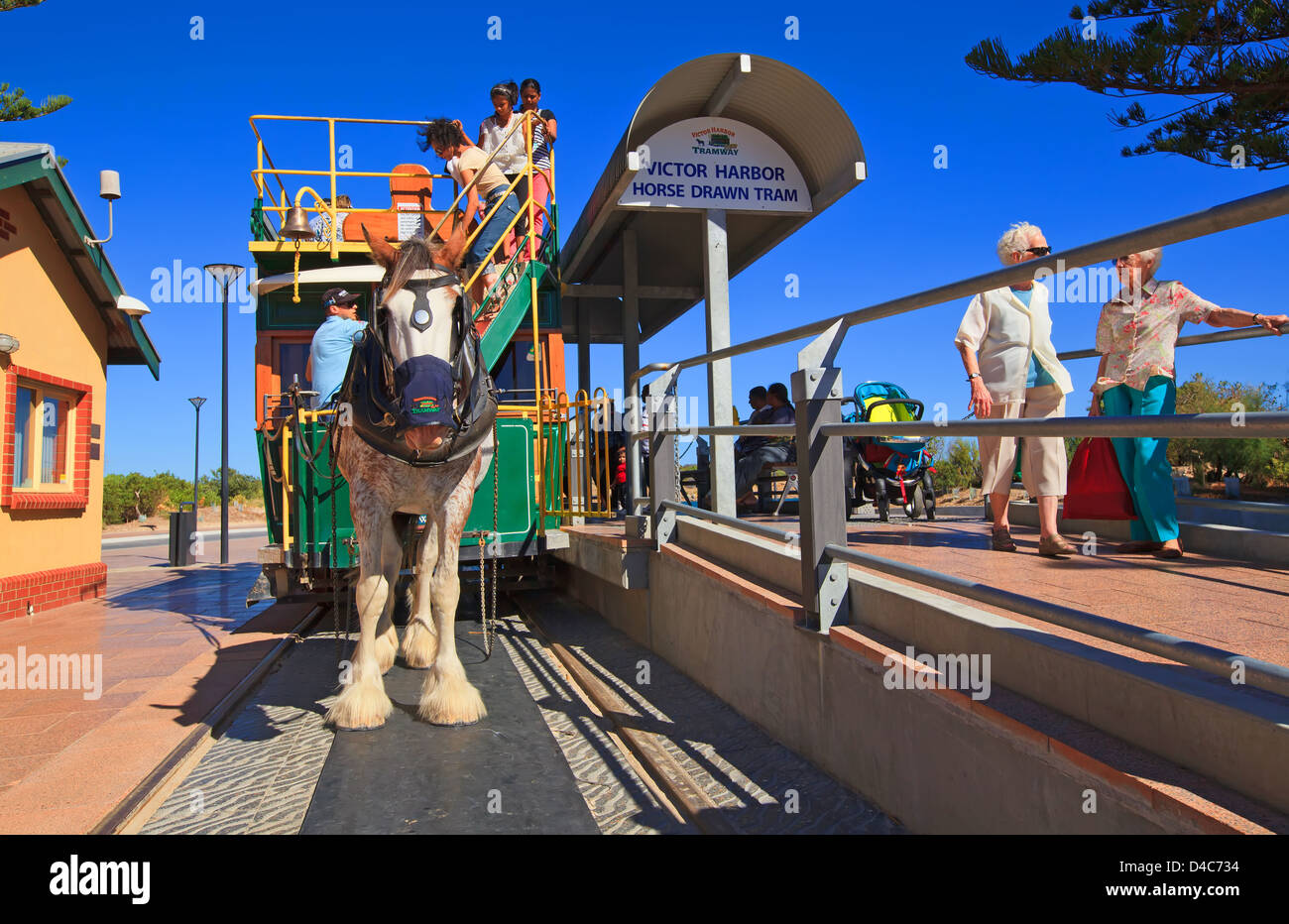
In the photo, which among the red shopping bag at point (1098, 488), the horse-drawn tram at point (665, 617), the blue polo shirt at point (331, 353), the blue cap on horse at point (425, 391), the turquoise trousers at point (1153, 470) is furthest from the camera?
the blue polo shirt at point (331, 353)

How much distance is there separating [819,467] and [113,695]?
467 cm

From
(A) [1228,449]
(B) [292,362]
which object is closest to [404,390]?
(B) [292,362]

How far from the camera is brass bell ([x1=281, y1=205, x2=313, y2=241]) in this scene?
797cm

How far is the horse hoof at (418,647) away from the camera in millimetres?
5832

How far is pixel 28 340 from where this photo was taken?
955cm

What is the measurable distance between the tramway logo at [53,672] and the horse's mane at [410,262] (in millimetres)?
3302

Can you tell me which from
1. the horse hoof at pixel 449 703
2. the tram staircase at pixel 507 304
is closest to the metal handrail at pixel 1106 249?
the horse hoof at pixel 449 703

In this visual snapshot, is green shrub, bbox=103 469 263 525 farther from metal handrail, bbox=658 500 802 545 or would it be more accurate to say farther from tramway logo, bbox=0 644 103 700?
metal handrail, bbox=658 500 802 545

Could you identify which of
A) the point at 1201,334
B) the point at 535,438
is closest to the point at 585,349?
the point at 535,438

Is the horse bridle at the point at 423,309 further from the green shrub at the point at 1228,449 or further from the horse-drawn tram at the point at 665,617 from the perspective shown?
the green shrub at the point at 1228,449

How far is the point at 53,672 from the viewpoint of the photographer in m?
5.99

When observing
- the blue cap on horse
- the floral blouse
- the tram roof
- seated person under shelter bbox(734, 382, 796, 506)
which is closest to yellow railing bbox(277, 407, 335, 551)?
the blue cap on horse

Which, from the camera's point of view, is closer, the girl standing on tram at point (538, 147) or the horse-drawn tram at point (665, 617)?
the horse-drawn tram at point (665, 617)

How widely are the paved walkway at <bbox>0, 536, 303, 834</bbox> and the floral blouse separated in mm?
5059
